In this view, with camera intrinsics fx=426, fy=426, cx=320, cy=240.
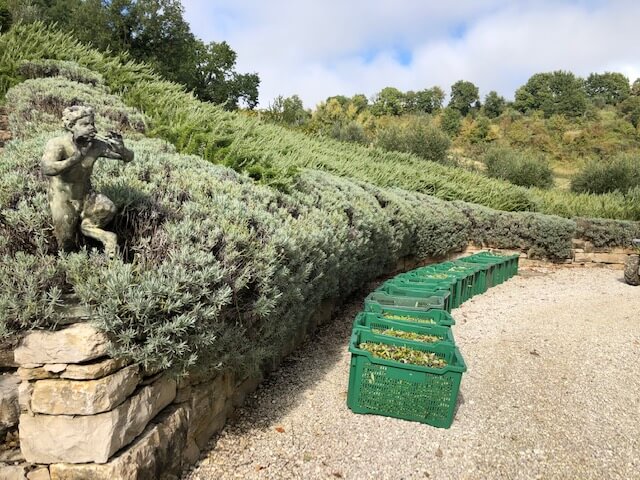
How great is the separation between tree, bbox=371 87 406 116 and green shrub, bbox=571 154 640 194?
30550 millimetres

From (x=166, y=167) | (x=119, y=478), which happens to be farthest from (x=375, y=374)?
(x=166, y=167)

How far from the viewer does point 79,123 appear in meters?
2.03

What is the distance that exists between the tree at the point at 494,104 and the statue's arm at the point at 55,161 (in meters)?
56.8

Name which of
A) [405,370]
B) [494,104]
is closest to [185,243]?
[405,370]

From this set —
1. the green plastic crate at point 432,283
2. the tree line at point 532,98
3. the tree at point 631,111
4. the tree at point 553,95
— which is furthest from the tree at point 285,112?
the tree at point 553,95

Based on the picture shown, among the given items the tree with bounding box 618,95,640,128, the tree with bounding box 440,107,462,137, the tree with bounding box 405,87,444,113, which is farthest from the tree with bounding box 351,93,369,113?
the tree with bounding box 618,95,640,128

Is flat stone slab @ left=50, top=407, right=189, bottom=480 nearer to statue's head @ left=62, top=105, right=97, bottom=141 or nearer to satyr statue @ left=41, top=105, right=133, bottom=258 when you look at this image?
satyr statue @ left=41, top=105, right=133, bottom=258

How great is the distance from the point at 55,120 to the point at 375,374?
15.9 feet

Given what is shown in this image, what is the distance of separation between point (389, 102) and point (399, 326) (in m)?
54.8

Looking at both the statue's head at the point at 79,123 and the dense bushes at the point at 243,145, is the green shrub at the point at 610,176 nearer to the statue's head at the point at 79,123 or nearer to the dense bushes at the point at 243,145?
the dense bushes at the point at 243,145

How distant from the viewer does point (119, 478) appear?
190 cm

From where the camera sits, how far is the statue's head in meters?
2.02

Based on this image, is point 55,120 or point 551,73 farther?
point 551,73

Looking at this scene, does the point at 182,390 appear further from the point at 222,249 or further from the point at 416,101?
the point at 416,101
